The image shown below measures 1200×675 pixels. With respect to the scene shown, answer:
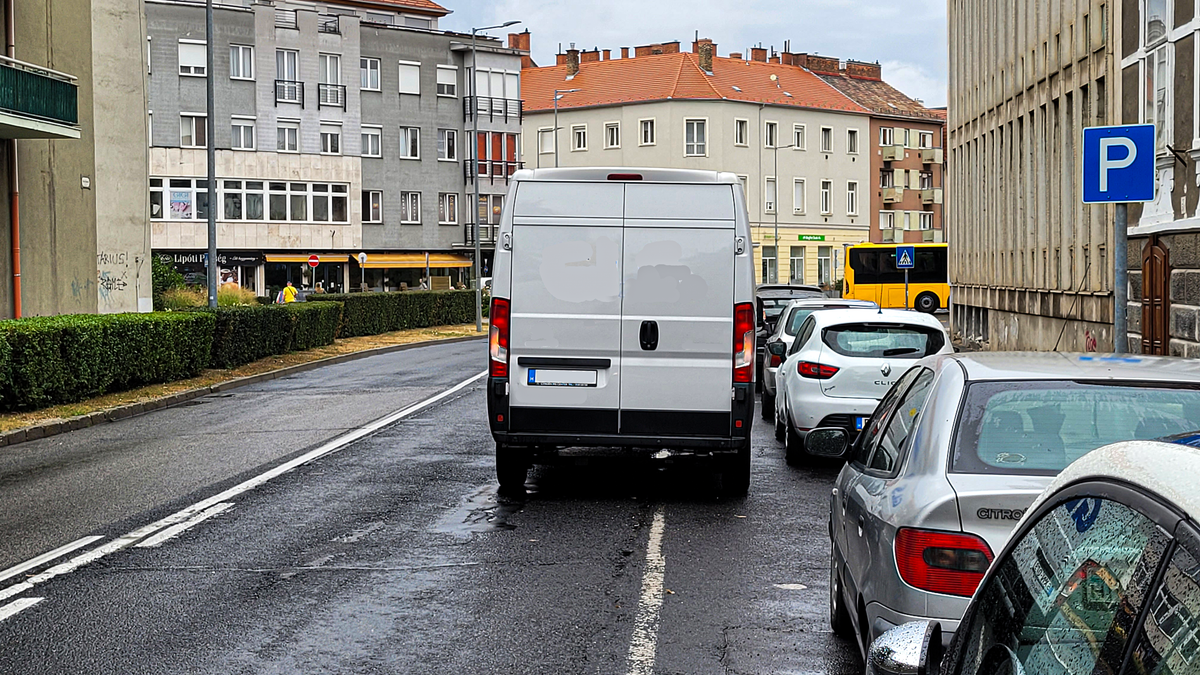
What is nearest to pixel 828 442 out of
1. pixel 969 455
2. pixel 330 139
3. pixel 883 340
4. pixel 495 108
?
pixel 969 455

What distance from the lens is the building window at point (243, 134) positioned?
6669 centimetres

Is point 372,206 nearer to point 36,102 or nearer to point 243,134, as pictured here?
point 243,134

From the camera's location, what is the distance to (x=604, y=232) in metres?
10.6

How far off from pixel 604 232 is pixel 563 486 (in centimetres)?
227

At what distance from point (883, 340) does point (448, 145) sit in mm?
62429

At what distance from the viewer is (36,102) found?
25188mm

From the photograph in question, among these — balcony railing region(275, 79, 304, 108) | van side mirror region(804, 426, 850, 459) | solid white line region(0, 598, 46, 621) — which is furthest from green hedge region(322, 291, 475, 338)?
van side mirror region(804, 426, 850, 459)

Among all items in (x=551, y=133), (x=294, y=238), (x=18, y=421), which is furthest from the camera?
(x=551, y=133)

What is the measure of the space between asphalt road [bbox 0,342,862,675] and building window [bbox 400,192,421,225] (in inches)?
2296

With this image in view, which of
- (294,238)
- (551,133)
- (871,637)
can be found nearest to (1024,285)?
(871,637)

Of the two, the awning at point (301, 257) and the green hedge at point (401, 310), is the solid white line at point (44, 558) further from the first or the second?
the awning at point (301, 257)

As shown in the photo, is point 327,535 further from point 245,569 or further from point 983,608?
point 983,608

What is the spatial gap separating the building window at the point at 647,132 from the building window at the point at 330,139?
22.2m

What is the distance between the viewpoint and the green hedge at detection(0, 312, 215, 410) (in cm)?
1789
